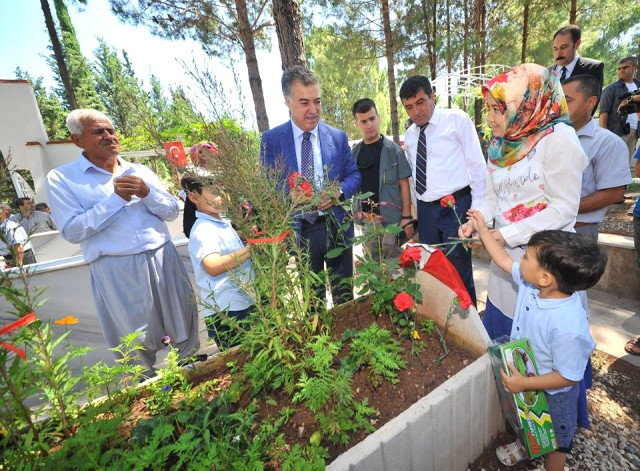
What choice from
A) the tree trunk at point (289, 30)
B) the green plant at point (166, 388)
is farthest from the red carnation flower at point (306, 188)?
the tree trunk at point (289, 30)

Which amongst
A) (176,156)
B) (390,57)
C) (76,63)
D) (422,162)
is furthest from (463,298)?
(76,63)

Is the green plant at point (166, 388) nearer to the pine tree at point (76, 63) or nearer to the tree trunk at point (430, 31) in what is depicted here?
the tree trunk at point (430, 31)

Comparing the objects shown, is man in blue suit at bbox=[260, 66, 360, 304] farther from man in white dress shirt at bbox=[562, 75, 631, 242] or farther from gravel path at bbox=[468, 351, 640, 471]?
man in white dress shirt at bbox=[562, 75, 631, 242]

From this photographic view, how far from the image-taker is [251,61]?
688 centimetres

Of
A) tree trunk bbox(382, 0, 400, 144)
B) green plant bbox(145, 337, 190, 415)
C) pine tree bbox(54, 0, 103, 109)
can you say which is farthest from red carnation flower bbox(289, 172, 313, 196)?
pine tree bbox(54, 0, 103, 109)

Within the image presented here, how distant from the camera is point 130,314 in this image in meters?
2.44

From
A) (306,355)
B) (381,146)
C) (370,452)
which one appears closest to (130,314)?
(306,355)

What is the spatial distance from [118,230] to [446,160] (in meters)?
2.89

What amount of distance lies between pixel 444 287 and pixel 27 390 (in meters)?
2.04

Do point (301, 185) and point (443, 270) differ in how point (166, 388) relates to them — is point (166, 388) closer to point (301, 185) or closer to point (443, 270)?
point (301, 185)

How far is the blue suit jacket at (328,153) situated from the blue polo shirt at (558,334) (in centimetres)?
153

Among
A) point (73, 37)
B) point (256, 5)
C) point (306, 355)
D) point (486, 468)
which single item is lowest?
point (486, 468)

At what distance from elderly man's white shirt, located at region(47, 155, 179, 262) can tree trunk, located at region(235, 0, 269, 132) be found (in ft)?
13.4

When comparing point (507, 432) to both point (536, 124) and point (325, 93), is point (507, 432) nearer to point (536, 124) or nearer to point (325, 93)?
point (536, 124)
